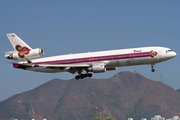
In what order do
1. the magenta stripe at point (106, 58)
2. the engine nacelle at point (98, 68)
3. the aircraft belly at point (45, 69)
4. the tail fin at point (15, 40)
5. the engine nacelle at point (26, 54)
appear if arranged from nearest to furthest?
the magenta stripe at point (106, 58) < the engine nacelle at point (98, 68) < the aircraft belly at point (45, 69) < the engine nacelle at point (26, 54) < the tail fin at point (15, 40)

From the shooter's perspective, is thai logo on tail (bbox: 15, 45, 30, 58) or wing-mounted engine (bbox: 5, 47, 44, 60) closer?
wing-mounted engine (bbox: 5, 47, 44, 60)

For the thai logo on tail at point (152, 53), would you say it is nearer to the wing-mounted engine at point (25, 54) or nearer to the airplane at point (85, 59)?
the airplane at point (85, 59)

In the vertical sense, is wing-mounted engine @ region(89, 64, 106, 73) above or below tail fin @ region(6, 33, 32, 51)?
below

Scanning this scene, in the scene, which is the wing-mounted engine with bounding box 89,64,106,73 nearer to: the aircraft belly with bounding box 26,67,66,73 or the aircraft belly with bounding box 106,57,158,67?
the aircraft belly with bounding box 106,57,158,67

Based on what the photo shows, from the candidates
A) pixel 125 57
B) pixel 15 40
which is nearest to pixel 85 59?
pixel 125 57

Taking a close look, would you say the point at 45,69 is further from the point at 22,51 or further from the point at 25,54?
the point at 22,51

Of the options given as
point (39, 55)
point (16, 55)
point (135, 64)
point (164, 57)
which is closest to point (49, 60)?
point (39, 55)

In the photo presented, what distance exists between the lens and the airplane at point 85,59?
84938 mm

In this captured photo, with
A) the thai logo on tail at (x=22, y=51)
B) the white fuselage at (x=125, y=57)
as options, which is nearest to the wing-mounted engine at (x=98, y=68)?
the white fuselage at (x=125, y=57)

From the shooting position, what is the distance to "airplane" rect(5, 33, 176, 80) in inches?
3344

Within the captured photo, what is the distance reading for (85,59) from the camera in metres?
87.9

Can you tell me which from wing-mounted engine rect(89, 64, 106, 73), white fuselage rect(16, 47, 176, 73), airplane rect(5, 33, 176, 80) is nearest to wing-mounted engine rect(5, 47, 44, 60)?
airplane rect(5, 33, 176, 80)

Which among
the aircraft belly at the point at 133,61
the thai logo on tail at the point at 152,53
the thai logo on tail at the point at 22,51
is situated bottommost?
the aircraft belly at the point at 133,61

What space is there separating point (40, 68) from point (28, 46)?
7700 millimetres
